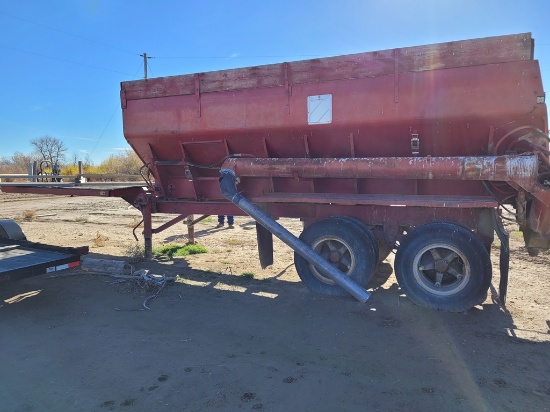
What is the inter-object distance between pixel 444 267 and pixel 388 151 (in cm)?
172

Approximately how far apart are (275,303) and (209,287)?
50.6 inches

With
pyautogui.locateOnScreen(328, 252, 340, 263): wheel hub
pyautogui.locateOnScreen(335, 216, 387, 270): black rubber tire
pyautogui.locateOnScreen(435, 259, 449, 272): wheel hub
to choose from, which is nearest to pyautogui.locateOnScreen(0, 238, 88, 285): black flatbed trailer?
pyautogui.locateOnScreen(328, 252, 340, 263): wheel hub

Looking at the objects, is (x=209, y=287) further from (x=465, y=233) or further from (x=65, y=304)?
(x=465, y=233)

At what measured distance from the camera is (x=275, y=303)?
5508mm

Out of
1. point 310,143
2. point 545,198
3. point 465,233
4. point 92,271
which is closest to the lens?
point 545,198

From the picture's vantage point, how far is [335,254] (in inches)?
222

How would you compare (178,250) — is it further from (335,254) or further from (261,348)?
(261,348)

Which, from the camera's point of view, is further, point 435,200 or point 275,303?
point 275,303

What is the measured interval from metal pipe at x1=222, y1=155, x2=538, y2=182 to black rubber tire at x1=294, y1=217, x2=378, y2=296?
0.74m

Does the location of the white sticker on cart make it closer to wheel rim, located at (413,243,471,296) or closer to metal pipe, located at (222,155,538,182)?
metal pipe, located at (222,155,538,182)

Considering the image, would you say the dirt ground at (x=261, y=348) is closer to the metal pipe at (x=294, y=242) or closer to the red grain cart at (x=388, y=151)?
the metal pipe at (x=294, y=242)

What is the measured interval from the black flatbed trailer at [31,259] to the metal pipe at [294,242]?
244 cm

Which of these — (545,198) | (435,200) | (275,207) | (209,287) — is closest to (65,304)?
(209,287)

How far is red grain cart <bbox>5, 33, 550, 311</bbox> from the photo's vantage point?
15.7 feet
